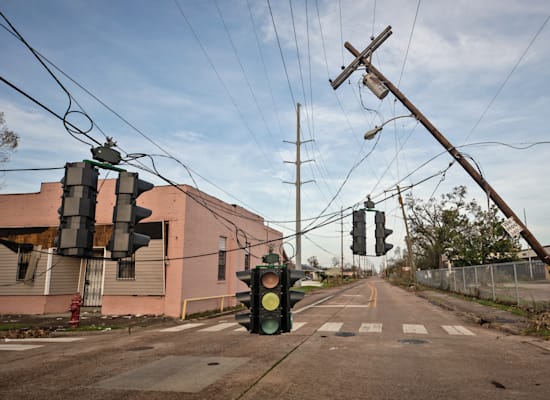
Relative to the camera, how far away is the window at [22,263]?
1988 centimetres

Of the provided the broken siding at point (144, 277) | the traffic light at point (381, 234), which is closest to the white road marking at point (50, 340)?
the broken siding at point (144, 277)

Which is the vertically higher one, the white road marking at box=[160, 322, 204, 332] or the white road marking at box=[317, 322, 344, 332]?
the white road marking at box=[317, 322, 344, 332]

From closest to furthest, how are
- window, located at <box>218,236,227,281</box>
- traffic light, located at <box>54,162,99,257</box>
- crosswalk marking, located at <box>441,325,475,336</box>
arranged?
traffic light, located at <box>54,162,99,257</box> → crosswalk marking, located at <box>441,325,475,336</box> → window, located at <box>218,236,227,281</box>

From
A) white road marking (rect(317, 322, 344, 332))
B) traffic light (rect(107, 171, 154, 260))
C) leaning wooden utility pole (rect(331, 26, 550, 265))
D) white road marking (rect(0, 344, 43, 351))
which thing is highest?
leaning wooden utility pole (rect(331, 26, 550, 265))

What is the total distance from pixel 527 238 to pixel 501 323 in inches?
161

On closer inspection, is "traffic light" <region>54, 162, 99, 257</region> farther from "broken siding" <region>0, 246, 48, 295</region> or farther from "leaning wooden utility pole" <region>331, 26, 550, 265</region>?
"broken siding" <region>0, 246, 48, 295</region>

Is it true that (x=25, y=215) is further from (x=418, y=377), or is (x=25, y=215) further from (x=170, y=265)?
(x=418, y=377)

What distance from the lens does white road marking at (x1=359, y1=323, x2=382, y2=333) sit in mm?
13236

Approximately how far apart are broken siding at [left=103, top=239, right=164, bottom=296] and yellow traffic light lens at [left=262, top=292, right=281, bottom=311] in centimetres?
1434

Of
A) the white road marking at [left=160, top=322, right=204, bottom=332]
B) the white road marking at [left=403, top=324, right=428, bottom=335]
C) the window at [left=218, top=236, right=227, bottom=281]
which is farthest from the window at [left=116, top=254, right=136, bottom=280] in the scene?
the white road marking at [left=403, top=324, right=428, bottom=335]

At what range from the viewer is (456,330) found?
13609mm

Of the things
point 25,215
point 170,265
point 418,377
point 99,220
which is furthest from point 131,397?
point 25,215

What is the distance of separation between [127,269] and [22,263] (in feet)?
18.0

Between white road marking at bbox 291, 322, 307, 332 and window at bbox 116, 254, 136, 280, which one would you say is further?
window at bbox 116, 254, 136, 280
